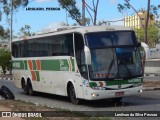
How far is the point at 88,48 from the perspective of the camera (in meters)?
16.2

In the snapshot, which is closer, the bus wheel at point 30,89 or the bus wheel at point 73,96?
the bus wheel at point 73,96

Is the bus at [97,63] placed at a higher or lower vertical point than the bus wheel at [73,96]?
higher

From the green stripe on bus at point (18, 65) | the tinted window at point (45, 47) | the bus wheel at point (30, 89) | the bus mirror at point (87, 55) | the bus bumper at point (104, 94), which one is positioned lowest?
the bus wheel at point (30, 89)

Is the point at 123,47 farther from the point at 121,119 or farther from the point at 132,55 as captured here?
the point at 121,119

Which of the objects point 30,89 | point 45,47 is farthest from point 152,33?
point 45,47

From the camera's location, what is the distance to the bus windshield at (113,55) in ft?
54.1

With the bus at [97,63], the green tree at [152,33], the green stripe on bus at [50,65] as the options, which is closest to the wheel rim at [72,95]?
→ the bus at [97,63]

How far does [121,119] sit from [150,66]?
35597 mm

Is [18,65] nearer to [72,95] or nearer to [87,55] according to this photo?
[72,95]

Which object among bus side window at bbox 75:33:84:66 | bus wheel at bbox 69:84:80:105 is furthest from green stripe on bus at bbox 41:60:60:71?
bus side window at bbox 75:33:84:66

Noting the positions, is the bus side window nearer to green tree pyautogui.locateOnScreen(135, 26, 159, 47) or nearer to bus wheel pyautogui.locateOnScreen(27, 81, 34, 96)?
bus wheel pyautogui.locateOnScreen(27, 81, 34, 96)

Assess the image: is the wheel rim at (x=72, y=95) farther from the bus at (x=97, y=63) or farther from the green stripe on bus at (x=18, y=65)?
the green stripe on bus at (x=18, y=65)

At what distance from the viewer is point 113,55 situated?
16.7 metres

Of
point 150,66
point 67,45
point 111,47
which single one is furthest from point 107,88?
point 150,66
